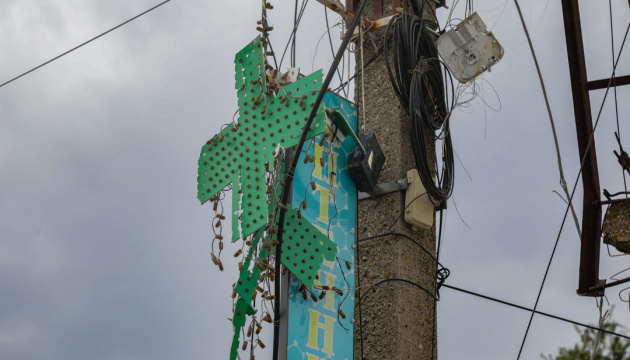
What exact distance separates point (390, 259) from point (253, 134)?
59.5 inches

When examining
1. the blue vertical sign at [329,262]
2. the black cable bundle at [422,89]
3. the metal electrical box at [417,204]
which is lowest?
the blue vertical sign at [329,262]

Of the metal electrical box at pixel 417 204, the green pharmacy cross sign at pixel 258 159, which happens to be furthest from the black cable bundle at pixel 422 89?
the green pharmacy cross sign at pixel 258 159

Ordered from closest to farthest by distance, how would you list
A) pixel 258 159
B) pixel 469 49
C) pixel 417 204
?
pixel 258 159 < pixel 417 204 < pixel 469 49

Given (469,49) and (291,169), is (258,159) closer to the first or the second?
(291,169)

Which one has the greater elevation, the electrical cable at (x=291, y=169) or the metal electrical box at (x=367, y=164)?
the metal electrical box at (x=367, y=164)

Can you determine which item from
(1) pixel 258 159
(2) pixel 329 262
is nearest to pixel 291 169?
(1) pixel 258 159

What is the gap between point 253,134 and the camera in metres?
6.38

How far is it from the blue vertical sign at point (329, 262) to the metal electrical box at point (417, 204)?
17.7 inches

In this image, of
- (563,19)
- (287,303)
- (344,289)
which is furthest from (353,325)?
(563,19)

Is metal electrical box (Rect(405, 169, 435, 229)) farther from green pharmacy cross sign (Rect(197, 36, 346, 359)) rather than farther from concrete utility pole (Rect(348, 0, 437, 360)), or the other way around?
green pharmacy cross sign (Rect(197, 36, 346, 359))

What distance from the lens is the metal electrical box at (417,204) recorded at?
719 cm

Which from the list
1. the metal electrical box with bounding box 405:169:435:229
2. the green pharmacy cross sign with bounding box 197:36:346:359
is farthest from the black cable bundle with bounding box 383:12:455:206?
the green pharmacy cross sign with bounding box 197:36:346:359

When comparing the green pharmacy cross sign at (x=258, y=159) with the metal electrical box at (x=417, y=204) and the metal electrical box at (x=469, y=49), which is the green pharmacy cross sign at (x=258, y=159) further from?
the metal electrical box at (x=469, y=49)

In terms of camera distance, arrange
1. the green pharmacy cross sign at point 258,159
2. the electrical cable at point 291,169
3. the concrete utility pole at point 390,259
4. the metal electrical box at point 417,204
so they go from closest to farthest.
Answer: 1. the electrical cable at point 291,169
2. the green pharmacy cross sign at point 258,159
3. the concrete utility pole at point 390,259
4. the metal electrical box at point 417,204
